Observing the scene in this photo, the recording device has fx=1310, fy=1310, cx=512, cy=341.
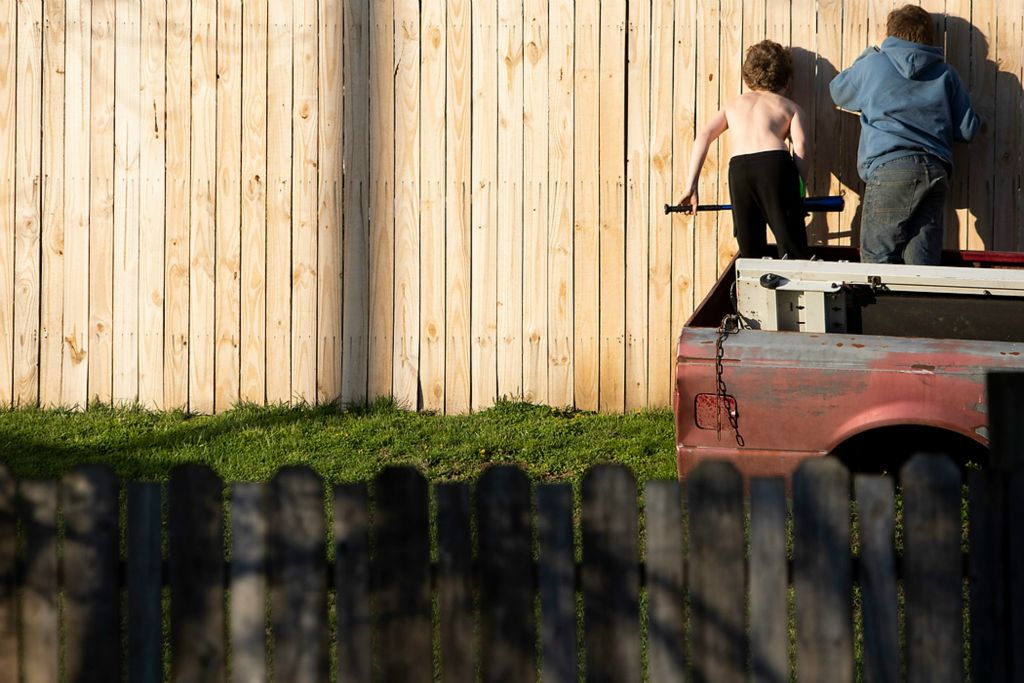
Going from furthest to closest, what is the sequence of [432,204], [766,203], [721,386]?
[432,204], [766,203], [721,386]

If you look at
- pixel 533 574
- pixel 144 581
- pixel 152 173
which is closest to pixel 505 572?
pixel 533 574

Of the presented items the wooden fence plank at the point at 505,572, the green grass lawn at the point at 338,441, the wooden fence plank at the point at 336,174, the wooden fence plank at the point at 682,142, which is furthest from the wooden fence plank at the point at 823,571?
the wooden fence plank at the point at 336,174

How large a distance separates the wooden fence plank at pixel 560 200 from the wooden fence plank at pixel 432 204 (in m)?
0.64

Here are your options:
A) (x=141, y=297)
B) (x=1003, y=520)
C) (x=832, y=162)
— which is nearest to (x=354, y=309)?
(x=141, y=297)

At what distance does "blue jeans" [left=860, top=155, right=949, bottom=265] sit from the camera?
7.02 metres

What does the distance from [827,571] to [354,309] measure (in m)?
5.10

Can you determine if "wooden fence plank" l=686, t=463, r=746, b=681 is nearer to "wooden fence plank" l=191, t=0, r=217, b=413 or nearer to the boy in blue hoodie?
the boy in blue hoodie

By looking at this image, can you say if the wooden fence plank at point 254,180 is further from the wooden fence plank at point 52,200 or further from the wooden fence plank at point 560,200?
the wooden fence plank at point 560,200

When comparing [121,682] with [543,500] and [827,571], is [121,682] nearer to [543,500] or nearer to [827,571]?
[543,500]

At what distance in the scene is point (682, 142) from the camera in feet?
25.2

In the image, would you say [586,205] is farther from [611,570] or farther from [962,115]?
[611,570]

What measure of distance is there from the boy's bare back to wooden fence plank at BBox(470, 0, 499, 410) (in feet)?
4.63

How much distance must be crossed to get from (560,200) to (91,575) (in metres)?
4.96

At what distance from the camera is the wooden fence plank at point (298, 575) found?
3.11 meters
